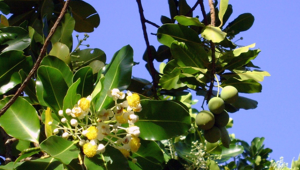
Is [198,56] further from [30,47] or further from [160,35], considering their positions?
[30,47]

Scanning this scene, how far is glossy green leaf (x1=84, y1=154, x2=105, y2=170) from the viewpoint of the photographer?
4.99 ft

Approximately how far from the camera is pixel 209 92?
6.51ft

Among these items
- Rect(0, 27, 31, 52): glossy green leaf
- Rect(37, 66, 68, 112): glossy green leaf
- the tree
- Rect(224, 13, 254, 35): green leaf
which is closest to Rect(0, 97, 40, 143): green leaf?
the tree

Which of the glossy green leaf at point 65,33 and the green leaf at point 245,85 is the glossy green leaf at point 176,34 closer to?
the green leaf at point 245,85

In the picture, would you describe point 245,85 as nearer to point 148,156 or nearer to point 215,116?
point 215,116

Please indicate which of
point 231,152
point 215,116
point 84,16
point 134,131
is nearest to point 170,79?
point 215,116

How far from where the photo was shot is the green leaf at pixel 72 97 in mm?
1572

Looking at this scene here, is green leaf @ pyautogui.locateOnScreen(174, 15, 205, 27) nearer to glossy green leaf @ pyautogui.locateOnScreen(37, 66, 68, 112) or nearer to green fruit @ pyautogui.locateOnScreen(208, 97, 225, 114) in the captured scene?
green fruit @ pyautogui.locateOnScreen(208, 97, 225, 114)

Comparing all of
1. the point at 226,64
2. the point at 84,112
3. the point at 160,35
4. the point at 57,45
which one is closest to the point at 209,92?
the point at 226,64

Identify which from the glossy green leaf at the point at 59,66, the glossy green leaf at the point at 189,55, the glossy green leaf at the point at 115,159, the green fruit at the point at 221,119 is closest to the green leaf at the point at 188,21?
the glossy green leaf at the point at 189,55

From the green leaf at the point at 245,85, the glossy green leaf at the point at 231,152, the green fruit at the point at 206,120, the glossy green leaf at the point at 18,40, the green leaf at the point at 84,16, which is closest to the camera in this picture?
the green fruit at the point at 206,120

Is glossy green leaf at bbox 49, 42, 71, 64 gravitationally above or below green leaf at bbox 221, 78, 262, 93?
below

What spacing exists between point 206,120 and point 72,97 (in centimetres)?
67

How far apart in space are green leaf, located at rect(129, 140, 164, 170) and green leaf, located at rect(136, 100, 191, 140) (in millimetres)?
108
